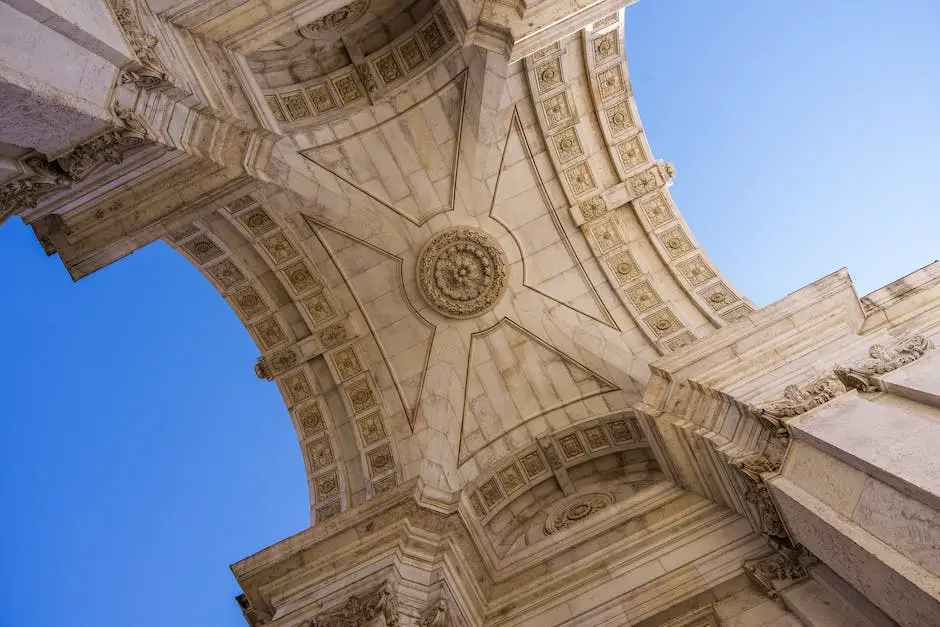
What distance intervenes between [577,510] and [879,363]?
687 centimetres

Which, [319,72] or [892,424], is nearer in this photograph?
[892,424]

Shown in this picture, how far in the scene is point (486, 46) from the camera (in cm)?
1221

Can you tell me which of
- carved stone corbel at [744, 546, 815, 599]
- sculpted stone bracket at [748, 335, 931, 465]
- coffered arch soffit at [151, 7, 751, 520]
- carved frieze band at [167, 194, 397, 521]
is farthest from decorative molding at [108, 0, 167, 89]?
carved stone corbel at [744, 546, 815, 599]

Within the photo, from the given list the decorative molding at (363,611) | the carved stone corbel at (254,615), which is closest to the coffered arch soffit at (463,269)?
the carved stone corbel at (254,615)

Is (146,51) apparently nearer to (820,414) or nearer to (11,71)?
(11,71)

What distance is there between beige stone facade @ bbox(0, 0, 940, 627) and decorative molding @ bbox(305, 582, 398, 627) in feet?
0.16

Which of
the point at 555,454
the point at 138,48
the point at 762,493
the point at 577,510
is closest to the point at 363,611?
the point at 577,510

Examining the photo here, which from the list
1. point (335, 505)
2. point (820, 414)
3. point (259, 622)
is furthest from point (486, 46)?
point (259, 622)

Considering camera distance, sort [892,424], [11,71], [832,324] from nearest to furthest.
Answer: [11,71] < [892,424] < [832,324]

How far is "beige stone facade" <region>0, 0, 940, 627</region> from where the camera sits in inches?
315

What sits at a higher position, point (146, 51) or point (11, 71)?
point (146, 51)

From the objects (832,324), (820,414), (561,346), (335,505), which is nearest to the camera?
(820,414)

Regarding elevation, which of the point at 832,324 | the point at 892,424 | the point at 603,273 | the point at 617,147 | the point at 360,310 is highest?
the point at 617,147

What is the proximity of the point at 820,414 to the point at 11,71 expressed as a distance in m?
9.48
